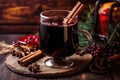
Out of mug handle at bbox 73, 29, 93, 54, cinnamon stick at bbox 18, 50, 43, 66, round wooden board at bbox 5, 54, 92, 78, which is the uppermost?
mug handle at bbox 73, 29, 93, 54

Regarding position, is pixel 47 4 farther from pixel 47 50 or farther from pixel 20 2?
pixel 47 50

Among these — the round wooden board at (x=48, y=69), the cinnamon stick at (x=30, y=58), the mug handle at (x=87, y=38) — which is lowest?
the round wooden board at (x=48, y=69)

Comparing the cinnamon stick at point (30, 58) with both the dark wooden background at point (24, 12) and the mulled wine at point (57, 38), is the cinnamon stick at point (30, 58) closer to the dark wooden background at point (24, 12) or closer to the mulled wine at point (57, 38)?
the mulled wine at point (57, 38)

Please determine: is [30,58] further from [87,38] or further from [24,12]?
[24,12]

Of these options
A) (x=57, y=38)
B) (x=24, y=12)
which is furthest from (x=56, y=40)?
(x=24, y=12)

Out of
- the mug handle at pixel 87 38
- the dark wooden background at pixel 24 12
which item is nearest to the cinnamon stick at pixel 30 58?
the mug handle at pixel 87 38

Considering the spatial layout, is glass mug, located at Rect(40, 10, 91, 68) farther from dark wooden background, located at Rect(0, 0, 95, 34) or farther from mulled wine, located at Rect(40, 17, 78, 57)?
dark wooden background, located at Rect(0, 0, 95, 34)

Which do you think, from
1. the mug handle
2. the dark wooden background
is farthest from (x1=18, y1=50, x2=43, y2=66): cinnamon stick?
the dark wooden background

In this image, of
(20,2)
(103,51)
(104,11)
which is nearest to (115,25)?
(104,11)
